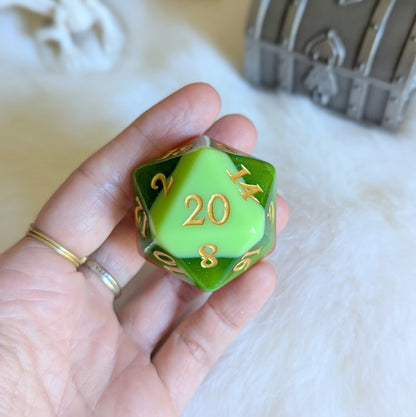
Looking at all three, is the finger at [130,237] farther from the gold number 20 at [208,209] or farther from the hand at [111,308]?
the gold number 20 at [208,209]

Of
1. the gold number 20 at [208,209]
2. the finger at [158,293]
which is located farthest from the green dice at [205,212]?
the finger at [158,293]

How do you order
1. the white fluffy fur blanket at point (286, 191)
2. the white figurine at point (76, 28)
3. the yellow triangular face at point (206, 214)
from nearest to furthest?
the yellow triangular face at point (206, 214) < the white fluffy fur blanket at point (286, 191) < the white figurine at point (76, 28)

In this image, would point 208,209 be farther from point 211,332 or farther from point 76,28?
point 76,28

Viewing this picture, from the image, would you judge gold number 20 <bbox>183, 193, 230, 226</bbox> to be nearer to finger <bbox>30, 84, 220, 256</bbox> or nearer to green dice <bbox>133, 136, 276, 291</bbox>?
green dice <bbox>133, 136, 276, 291</bbox>

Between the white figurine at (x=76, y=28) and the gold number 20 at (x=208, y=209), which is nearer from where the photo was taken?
the gold number 20 at (x=208, y=209)

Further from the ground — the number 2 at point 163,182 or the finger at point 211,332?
the number 2 at point 163,182

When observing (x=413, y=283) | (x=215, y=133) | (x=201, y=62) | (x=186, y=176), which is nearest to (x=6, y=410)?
(x=186, y=176)
